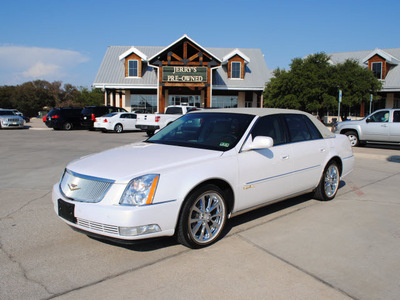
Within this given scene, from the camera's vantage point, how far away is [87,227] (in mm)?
3684

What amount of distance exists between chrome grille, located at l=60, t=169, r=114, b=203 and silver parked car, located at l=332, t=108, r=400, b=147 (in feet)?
44.2

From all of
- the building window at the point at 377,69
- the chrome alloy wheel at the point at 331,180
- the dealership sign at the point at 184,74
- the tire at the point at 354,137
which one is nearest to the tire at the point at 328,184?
the chrome alloy wheel at the point at 331,180

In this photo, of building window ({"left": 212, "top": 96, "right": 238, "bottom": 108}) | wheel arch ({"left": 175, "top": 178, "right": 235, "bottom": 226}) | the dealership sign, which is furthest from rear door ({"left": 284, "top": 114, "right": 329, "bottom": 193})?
building window ({"left": 212, "top": 96, "right": 238, "bottom": 108})

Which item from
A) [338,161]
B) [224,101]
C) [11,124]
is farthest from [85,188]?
[224,101]

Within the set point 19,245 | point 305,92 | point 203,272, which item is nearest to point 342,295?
point 203,272

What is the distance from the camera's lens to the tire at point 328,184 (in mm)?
5883

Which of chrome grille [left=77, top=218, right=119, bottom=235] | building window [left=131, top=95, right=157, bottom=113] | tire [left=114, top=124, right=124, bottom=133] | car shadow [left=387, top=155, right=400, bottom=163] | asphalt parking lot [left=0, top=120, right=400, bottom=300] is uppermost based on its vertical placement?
building window [left=131, top=95, right=157, bottom=113]

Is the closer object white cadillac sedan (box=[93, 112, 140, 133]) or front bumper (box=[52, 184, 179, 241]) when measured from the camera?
front bumper (box=[52, 184, 179, 241])

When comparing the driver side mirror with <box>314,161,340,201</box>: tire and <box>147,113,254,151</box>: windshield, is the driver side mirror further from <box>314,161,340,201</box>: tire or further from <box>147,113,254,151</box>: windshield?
<box>314,161,340,201</box>: tire

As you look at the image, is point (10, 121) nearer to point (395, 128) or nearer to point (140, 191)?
A: point (395, 128)

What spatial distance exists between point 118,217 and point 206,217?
1039mm

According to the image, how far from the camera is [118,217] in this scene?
348 centimetres

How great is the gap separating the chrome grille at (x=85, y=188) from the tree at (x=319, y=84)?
23686 millimetres

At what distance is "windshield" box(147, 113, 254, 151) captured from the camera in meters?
4.62
